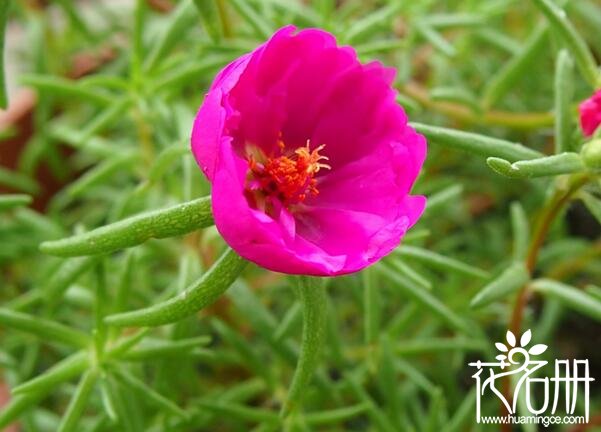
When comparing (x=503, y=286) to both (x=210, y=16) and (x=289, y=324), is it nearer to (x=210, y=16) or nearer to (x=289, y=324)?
(x=289, y=324)

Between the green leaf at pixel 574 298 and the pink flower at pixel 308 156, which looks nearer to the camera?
the pink flower at pixel 308 156

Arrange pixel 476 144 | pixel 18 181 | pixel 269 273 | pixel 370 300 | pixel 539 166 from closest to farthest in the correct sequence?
pixel 539 166, pixel 476 144, pixel 370 300, pixel 269 273, pixel 18 181

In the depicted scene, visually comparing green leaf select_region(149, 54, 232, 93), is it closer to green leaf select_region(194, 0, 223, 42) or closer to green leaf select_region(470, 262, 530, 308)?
green leaf select_region(194, 0, 223, 42)

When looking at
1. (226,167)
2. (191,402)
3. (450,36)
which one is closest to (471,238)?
(450,36)

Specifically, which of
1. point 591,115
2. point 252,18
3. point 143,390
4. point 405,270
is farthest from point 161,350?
point 591,115

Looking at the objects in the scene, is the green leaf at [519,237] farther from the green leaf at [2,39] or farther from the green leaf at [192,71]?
the green leaf at [2,39]

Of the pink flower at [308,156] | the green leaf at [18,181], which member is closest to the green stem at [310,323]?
the pink flower at [308,156]

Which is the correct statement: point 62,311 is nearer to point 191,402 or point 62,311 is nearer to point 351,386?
point 191,402
